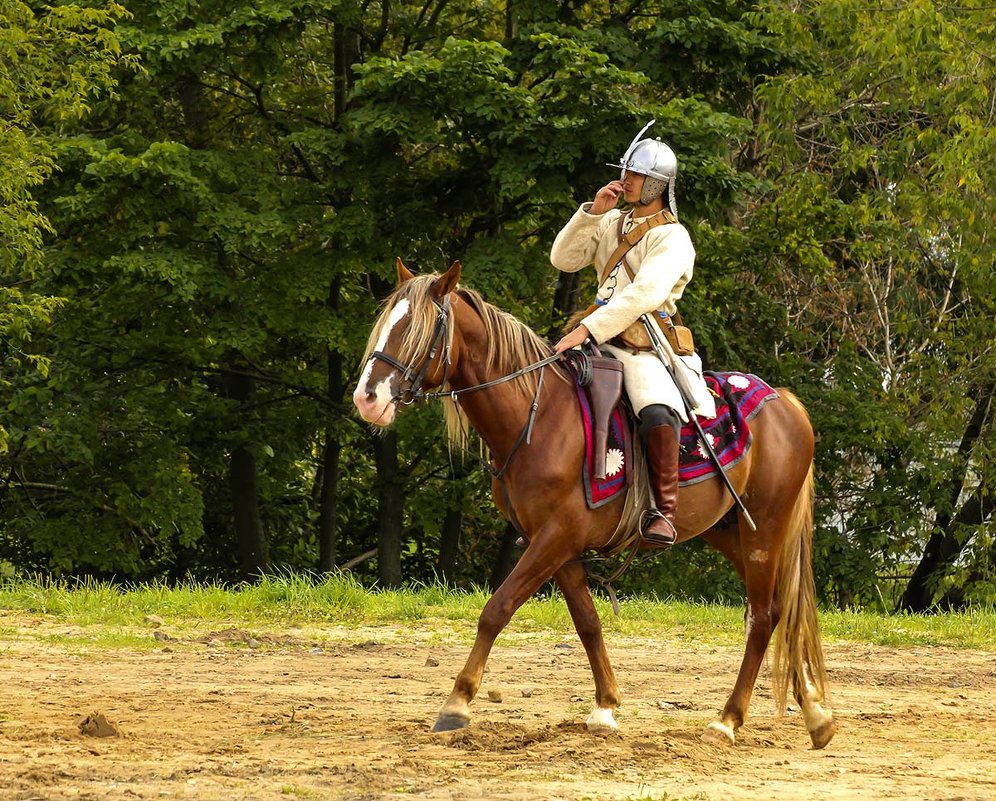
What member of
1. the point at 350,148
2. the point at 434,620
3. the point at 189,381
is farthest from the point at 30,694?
the point at 189,381

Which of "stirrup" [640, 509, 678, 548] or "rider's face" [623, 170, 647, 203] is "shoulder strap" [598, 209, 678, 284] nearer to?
"rider's face" [623, 170, 647, 203]

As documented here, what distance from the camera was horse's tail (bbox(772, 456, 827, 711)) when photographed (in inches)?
293

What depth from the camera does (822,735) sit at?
684cm

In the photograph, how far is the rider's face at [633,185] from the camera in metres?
7.30

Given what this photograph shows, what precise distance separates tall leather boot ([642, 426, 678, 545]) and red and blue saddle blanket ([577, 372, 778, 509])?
0.13m

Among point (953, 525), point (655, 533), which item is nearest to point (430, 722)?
point (655, 533)

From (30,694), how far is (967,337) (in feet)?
48.5

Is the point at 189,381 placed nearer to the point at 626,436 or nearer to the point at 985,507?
the point at 985,507

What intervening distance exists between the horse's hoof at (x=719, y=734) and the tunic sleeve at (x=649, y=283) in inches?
76.8

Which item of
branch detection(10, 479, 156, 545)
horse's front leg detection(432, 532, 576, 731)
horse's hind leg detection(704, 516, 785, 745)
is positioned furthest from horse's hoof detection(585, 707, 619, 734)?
branch detection(10, 479, 156, 545)

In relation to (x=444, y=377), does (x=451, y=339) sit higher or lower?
higher

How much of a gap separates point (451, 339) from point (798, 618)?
2.49 m

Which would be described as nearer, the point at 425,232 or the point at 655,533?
the point at 655,533

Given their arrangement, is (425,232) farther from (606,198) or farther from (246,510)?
(606,198)
